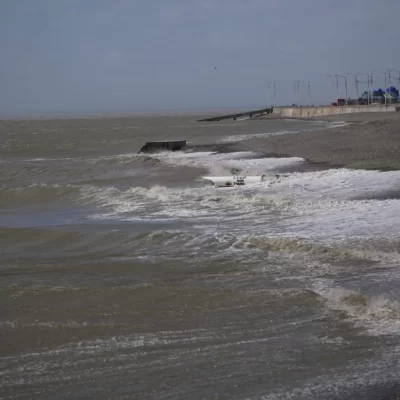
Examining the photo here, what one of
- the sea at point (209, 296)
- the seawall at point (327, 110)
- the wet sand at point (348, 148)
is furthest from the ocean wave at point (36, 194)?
the seawall at point (327, 110)

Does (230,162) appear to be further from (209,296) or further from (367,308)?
(367,308)

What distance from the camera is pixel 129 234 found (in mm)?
12617

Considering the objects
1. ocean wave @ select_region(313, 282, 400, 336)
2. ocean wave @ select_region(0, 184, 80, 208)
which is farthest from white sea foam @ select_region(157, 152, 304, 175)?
ocean wave @ select_region(313, 282, 400, 336)

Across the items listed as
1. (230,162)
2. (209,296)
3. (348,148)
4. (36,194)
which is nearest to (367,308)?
(209,296)

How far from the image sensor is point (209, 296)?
26.6 feet

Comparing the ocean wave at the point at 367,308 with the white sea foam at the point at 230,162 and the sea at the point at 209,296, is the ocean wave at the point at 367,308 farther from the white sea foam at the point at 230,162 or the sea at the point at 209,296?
the white sea foam at the point at 230,162

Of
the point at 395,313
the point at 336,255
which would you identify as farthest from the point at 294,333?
the point at 336,255

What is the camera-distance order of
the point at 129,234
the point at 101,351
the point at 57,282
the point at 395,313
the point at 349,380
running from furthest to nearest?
the point at 129,234, the point at 57,282, the point at 395,313, the point at 101,351, the point at 349,380

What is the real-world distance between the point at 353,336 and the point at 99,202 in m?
13.0

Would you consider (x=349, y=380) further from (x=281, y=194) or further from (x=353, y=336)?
(x=281, y=194)

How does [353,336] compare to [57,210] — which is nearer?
[353,336]

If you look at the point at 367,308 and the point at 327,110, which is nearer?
the point at 367,308

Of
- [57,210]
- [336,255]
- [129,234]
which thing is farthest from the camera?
[57,210]

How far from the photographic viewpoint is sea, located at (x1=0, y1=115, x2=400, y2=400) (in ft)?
18.1
